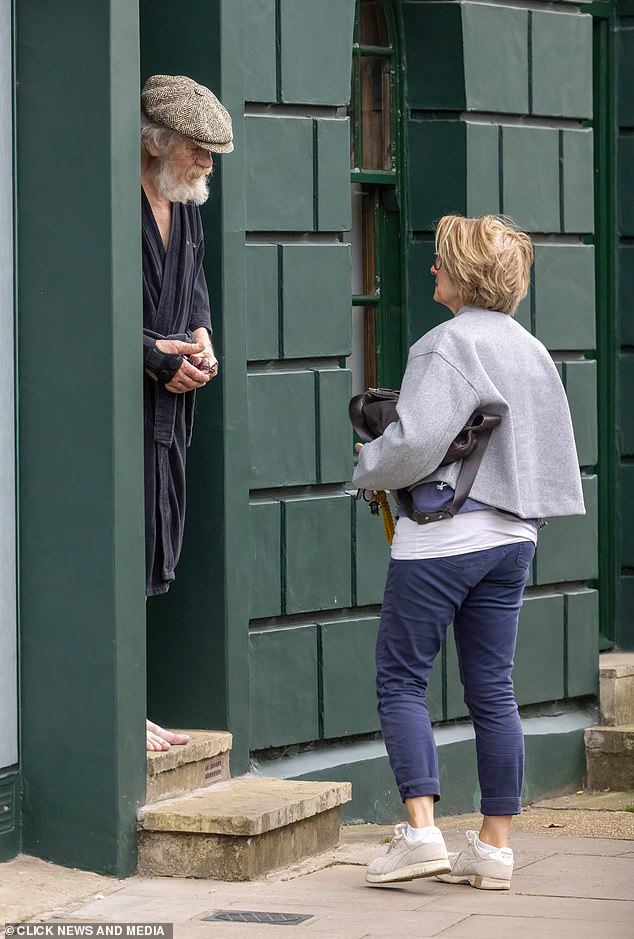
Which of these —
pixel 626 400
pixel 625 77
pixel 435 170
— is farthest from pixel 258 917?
pixel 625 77

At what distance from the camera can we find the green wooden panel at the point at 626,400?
342 inches

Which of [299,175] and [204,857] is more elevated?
[299,175]

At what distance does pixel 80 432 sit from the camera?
562 cm

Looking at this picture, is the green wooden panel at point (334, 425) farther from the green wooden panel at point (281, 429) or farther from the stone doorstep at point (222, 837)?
the stone doorstep at point (222, 837)

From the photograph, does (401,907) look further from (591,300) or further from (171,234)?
(591,300)

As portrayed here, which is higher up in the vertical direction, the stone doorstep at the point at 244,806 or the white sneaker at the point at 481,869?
the stone doorstep at the point at 244,806

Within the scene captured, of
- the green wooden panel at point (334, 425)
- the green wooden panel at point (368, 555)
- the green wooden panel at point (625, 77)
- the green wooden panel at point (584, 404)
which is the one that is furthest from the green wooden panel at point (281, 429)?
the green wooden panel at point (625, 77)

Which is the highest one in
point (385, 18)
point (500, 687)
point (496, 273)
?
point (385, 18)

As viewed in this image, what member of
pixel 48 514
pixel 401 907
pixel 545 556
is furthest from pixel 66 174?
pixel 545 556

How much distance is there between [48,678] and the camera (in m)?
5.68

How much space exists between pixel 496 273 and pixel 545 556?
8.97ft

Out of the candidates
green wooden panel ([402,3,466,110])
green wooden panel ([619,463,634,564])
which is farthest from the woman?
green wooden panel ([619,463,634,564])

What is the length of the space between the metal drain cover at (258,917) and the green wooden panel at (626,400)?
13.4ft

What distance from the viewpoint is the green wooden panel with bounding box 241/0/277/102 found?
668 centimetres
